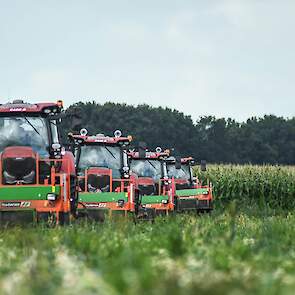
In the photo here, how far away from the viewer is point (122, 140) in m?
20.2

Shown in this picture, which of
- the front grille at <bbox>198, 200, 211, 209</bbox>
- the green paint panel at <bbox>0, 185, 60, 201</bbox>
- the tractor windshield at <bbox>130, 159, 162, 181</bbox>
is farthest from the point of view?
the front grille at <bbox>198, 200, 211, 209</bbox>

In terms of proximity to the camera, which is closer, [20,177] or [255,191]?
[20,177]

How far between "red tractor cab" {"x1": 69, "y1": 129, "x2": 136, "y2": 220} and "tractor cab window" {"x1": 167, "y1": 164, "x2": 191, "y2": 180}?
945cm

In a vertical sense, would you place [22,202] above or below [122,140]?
below

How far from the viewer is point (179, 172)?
3059 cm

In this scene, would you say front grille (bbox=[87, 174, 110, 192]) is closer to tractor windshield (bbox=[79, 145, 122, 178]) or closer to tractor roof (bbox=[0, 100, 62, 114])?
tractor windshield (bbox=[79, 145, 122, 178])

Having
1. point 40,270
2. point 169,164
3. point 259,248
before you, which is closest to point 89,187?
point 169,164

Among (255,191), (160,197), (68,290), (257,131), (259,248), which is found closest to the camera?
(68,290)

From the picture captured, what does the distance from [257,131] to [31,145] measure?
8676 cm

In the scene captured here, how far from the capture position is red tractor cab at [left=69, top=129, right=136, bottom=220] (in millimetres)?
18672

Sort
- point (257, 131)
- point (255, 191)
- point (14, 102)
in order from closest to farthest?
point (14, 102), point (255, 191), point (257, 131)

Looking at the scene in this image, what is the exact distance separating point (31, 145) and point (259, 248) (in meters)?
9.32

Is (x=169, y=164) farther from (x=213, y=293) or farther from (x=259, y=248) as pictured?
(x=213, y=293)

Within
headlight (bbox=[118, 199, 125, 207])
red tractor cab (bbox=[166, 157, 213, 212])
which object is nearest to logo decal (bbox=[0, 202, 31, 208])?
headlight (bbox=[118, 199, 125, 207])
